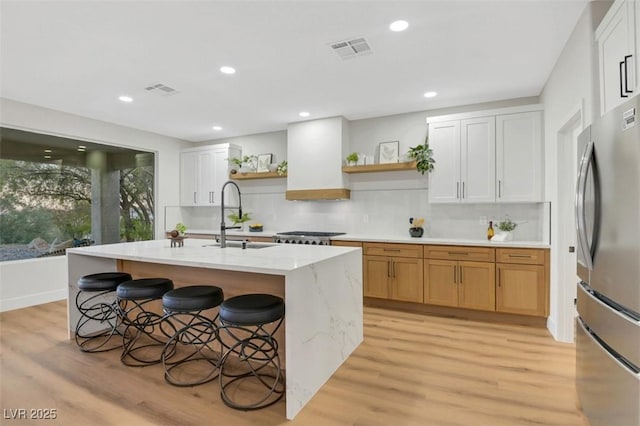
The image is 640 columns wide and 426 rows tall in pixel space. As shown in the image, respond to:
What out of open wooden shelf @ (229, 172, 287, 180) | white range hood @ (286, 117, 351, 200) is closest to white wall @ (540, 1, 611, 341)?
white range hood @ (286, 117, 351, 200)

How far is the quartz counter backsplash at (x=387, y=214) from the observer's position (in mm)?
4039

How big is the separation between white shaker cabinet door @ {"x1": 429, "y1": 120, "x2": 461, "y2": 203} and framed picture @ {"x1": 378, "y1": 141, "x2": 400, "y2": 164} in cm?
53

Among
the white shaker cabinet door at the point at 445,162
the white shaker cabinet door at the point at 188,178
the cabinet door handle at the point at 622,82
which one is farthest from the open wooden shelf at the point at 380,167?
the white shaker cabinet door at the point at 188,178

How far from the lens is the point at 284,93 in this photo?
3900mm

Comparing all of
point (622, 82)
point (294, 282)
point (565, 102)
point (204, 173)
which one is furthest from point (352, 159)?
point (622, 82)

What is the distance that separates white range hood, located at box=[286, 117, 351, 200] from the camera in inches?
187

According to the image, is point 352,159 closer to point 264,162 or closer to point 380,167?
point 380,167

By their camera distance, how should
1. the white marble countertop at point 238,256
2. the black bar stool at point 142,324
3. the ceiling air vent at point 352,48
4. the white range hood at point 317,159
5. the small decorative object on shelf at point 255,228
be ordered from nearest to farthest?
the white marble countertop at point 238,256 → the black bar stool at point 142,324 → the ceiling air vent at point 352,48 → the white range hood at point 317,159 → the small decorative object on shelf at point 255,228

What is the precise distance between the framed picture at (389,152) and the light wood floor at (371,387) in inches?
93.8

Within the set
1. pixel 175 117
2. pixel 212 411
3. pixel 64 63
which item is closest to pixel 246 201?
pixel 175 117

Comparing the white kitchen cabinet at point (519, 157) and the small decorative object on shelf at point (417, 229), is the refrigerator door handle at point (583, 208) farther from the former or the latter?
the small decorative object on shelf at point (417, 229)

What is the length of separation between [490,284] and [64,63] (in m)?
4.81

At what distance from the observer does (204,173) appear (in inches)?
235

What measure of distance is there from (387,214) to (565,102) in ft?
8.05
